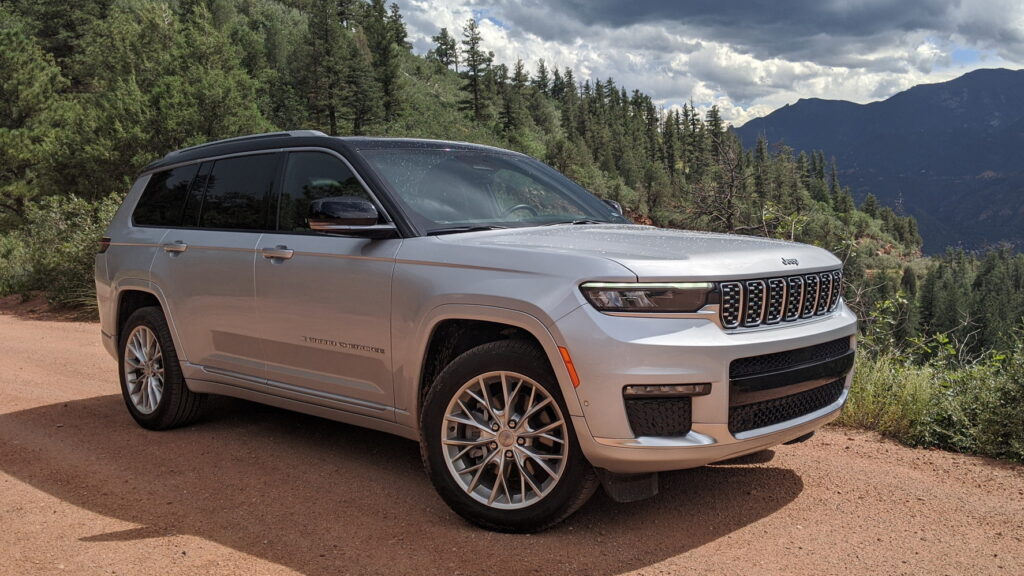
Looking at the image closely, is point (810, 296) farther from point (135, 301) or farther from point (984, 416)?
point (135, 301)

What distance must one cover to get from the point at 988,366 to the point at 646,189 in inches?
4709

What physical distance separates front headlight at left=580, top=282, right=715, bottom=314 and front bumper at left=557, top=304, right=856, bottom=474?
0.15 ft

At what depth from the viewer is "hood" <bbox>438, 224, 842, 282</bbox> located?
333cm

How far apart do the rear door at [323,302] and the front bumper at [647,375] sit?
1.21 metres

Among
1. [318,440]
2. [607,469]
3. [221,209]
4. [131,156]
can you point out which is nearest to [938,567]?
[607,469]

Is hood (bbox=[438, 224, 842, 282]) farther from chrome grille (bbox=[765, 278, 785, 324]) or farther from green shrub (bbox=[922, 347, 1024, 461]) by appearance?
green shrub (bbox=[922, 347, 1024, 461])

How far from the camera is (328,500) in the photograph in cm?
427

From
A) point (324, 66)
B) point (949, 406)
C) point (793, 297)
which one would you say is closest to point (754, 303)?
point (793, 297)

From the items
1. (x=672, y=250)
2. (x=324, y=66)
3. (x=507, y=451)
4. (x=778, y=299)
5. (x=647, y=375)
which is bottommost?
(x=507, y=451)

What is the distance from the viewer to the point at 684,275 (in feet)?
10.8

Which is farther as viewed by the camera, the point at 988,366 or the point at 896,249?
the point at 896,249

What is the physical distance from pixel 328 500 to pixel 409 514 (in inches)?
20.4

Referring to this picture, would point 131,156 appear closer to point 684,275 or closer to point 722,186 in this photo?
point 722,186

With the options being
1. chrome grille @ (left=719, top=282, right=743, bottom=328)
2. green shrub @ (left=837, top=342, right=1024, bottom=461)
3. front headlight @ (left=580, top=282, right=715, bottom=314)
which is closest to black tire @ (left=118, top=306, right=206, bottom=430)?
front headlight @ (left=580, top=282, right=715, bottom=314)
